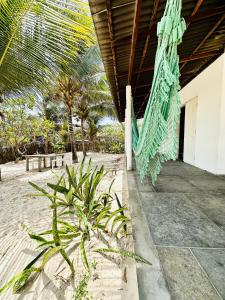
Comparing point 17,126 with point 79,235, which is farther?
point 17,126

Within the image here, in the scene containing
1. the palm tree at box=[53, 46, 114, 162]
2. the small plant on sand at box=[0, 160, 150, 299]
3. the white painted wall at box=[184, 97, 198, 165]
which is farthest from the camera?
the palm tree at box=[53, 46, 114, 162]

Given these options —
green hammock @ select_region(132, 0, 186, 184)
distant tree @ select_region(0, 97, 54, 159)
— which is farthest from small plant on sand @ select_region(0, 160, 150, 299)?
distant tree @ select_region(0, 97, 54, 159)

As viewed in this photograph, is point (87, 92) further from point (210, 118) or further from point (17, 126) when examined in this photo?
point (210, 118)

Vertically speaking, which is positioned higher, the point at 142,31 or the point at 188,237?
the point at 142,31

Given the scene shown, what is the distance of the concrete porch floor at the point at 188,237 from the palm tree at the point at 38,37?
79.1 inches

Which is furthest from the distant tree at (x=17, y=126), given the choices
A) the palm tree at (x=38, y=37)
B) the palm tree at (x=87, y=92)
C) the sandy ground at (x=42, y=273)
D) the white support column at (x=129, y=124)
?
the sandy ground at (x=42, y=273)

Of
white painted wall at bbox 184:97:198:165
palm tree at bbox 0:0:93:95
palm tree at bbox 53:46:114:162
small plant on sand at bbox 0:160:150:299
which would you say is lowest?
small plant on sand at bbox 0:160:150:299

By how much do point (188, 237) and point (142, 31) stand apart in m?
2.33

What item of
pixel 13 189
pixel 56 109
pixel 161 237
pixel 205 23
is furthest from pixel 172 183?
pixel 56 109

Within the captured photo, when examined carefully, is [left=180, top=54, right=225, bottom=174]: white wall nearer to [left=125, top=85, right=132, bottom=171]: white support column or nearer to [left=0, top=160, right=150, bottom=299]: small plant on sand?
[left=125, top=85, right=132, bottom=171]: white support column

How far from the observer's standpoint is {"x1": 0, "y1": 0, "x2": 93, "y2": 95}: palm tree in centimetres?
189

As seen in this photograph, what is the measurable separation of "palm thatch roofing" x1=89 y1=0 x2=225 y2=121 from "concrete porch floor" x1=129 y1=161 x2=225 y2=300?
190 centimetres

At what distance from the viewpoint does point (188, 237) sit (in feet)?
4.60

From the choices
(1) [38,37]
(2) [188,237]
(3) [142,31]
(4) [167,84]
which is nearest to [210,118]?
(3) [142,31]
